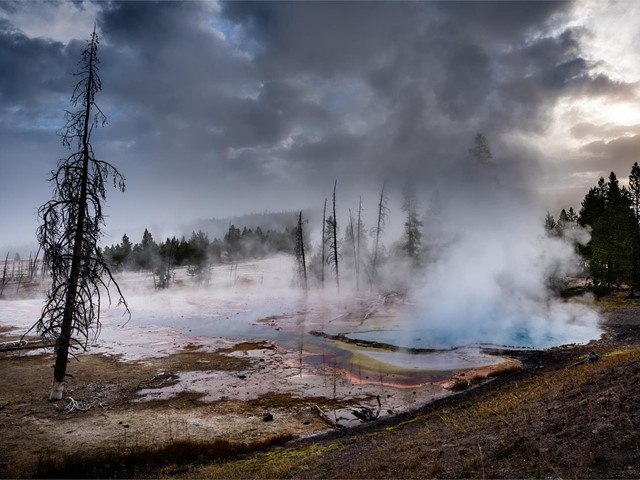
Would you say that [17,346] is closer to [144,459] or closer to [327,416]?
[144,459]

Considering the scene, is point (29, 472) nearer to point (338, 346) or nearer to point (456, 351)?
point (338, 346)

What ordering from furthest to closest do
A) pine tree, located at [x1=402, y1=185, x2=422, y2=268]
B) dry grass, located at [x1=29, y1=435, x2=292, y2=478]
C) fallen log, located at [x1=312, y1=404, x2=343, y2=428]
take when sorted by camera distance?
1. pine tree, located at [x1=402, y1=185, x2=422, y2=268]
2. fallen log, located at [x1=312, y1=404, x2=343, y2=428]
3. dry grass, located at [x1=29, y1=435, x2=292, y2=478]

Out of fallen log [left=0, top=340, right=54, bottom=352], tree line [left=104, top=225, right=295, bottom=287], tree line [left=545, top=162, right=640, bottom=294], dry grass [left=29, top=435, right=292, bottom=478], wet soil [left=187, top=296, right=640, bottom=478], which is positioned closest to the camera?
wet soil [left=187, top=296, right=640, bottom=478]

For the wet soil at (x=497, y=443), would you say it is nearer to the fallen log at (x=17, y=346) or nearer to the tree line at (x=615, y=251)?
the fallen log at (x=17, y=346)

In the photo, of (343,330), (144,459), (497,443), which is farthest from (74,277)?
(343,330)

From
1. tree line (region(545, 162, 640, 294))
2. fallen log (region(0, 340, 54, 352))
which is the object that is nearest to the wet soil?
fallen log (region(0, 340, 54, 352))

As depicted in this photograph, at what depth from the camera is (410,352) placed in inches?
1040

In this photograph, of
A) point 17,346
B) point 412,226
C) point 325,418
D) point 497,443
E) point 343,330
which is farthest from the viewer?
point 412,226

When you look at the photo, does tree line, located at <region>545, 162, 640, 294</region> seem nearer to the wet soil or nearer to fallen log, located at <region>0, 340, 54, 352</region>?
the wet soil

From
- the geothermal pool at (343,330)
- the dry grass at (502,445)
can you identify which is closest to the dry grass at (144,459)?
the dry grass at (502,445)

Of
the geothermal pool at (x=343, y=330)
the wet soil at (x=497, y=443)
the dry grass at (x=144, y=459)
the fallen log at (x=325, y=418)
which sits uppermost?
the wet soil at (x=497, y=443)

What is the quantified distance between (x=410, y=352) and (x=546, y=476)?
20119 millimetres

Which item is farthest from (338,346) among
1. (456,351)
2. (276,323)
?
(276,323)

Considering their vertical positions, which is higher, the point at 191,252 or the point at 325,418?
the point at 191,252
